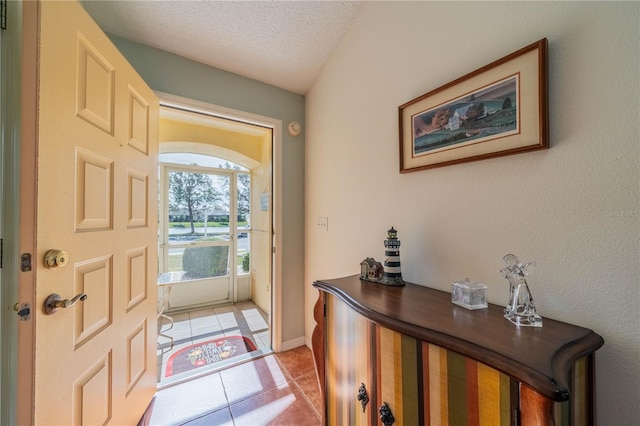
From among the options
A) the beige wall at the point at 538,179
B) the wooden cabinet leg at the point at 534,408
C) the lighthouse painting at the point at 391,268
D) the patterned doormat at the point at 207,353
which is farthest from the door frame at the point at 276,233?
the wooden cabinet leg at the point at 534,408

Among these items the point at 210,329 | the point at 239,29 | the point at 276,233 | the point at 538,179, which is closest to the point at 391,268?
the point at 538,179

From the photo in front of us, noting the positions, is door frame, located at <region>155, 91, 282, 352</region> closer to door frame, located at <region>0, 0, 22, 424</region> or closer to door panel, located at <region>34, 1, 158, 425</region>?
door panel, located at <region>34, 1, 158, 425</region>

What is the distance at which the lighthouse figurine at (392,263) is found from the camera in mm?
1179

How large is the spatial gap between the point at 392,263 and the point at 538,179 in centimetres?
66

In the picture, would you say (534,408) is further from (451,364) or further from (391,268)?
(391,268)

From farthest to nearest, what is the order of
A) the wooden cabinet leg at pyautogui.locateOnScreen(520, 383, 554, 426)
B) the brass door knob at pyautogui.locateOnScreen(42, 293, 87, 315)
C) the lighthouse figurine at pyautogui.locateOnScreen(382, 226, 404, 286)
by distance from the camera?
1. the lighthouse figurine at pyautogui.locateOnScreen(382, 226, 404, 286)
2. the brass door knob at pyautogui.locateOnScreen(42, 293, 87, 315)
3. the wooden cabinet leg at pyautogui.locateOnScreen(520, 383, 554, 426)

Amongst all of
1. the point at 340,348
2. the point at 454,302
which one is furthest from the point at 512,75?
the point at 340,348

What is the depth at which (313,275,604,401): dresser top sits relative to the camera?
0.52 metres

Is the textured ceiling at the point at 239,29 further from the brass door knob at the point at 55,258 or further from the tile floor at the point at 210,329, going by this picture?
the tile floor at the point at 210,329

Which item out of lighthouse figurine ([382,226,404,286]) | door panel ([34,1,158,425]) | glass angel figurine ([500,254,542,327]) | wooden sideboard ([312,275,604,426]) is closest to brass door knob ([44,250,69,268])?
door panel ([34,1,158,425])

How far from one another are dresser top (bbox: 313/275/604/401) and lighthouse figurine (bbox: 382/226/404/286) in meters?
0.15

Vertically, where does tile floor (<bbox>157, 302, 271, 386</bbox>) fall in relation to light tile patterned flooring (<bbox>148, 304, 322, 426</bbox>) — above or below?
below

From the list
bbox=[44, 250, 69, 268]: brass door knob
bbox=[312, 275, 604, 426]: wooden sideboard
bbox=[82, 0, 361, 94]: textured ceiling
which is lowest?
bbox=[312, 275, 604, 426]: wooden sideboard

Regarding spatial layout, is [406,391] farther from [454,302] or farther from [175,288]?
[175,288]
